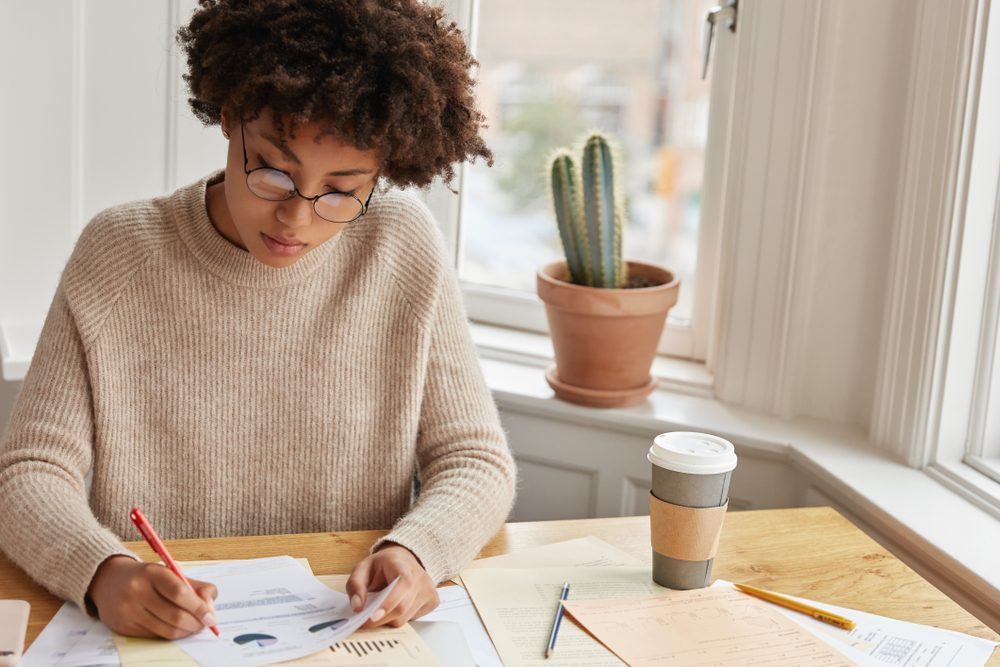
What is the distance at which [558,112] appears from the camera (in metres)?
2.37

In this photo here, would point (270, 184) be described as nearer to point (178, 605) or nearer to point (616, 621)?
point (178, 605)

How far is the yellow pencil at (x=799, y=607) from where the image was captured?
114cm

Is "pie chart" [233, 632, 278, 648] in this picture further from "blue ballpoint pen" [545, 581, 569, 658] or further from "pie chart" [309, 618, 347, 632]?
"blue ballpoint pen" [545, 581, 569, 658]

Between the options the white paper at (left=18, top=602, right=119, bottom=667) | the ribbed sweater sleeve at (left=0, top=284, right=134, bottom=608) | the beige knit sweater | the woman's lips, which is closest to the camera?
the white paper at (left=18, top=602, right=119, bottom=667)

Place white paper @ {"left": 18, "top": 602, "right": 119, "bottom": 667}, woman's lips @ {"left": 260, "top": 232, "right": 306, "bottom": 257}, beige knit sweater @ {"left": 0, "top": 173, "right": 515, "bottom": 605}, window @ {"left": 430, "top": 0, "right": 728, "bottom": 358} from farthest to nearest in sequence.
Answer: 1. window @ {"left": 430, "top": 0, "right": 728, "bottom": 358}
2. beige knit sweater @ {"left": 0, "top": 173, "right": 515, "bottom": 605}
3. woman's lips @ {"left": 260, "top": 232, "right": 306, "bottom": 257}
4. white paper @ {"left": 18, "top": 602, "right": 119, "bottom": 667}

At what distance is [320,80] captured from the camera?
1.11 metres

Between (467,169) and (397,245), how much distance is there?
2.41 feet

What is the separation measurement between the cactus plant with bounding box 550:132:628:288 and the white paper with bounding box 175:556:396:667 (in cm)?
81

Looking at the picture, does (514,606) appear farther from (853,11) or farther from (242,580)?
(853,11)

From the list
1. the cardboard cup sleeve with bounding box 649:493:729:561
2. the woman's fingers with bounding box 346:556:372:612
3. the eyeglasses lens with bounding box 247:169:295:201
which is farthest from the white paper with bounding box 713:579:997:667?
the eyeglasses lens with bounding box 247:169:295:201

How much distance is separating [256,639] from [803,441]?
104 centimetres

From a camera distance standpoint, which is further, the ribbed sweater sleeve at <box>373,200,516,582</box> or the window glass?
the window glass

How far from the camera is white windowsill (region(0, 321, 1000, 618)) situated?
139 cm

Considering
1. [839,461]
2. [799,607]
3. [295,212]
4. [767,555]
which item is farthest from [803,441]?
[295,212]
